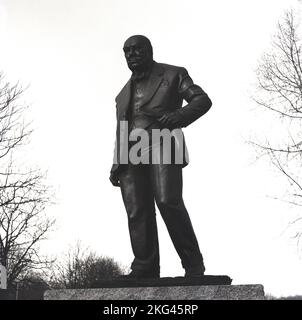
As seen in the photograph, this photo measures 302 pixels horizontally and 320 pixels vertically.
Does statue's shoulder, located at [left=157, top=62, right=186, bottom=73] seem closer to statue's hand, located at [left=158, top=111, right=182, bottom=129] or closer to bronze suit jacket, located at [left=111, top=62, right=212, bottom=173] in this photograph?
bronze suit jacket, located at [left=111, top=62, right=212, bottom=173]

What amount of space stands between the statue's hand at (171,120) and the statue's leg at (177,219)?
1.59 feet

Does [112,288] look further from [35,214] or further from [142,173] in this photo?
[35,214]

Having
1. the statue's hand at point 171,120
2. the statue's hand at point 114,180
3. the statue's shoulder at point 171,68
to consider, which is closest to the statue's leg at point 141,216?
the statue's hand at point 114,180

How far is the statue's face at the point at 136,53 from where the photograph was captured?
5910mm

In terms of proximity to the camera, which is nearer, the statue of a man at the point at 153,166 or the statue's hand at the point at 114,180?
the statue of a man at the point at 153,166

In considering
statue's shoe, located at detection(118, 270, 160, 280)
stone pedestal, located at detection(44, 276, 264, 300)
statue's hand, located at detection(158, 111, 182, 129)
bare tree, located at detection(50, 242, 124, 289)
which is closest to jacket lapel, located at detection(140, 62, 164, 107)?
statue's hand, located at detection(158, 111, 182, 129)

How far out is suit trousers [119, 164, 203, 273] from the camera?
17.2 feet

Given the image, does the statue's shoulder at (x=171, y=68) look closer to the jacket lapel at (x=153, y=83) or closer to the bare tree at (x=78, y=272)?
the jacket lapel at (x=153, y=83)

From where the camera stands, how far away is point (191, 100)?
5.69m

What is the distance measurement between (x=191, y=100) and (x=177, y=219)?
1.39m
